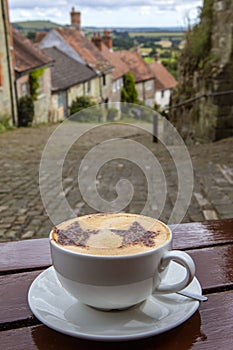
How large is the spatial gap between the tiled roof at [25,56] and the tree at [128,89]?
997 cm

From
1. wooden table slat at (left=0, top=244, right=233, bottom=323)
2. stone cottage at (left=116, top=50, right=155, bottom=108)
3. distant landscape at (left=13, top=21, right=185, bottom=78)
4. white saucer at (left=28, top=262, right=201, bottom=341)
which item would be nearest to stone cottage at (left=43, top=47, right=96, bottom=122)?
distant landscape at (left=13, top=21, right=185, bottom=78)

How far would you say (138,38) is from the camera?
26.0 m

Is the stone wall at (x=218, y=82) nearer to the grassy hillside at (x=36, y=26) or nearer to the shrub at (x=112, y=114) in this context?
the shrub at (x=112, y=114)

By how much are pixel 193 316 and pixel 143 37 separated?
1028 inches

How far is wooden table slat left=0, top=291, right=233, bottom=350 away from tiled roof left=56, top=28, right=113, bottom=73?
1911 cm

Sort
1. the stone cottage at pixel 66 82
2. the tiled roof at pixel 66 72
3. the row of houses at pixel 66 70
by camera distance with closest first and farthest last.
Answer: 1. the row of houses at pixel 66 70
2. the stone cottage at pixel 66 82
3. the tiled roof at pixel 66 72

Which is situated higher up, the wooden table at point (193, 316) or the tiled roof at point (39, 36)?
the tiled roof at point (39, 36)

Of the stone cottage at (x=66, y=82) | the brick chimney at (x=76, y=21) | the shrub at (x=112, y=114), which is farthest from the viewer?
the brick chimney at (x=76, y=21)

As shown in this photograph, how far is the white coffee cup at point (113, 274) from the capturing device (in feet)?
2.19

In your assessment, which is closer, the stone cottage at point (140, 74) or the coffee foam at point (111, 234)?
the coffee foam at point (111, 234)

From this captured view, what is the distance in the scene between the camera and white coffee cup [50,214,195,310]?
26.3 inches

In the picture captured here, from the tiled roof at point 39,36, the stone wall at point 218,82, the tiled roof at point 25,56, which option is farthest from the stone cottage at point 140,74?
the stone wall at point 218,82

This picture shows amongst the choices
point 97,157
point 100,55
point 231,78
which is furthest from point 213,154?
point 100,55

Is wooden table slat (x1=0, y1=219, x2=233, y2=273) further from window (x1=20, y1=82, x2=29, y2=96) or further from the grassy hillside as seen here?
the grassy hillside
